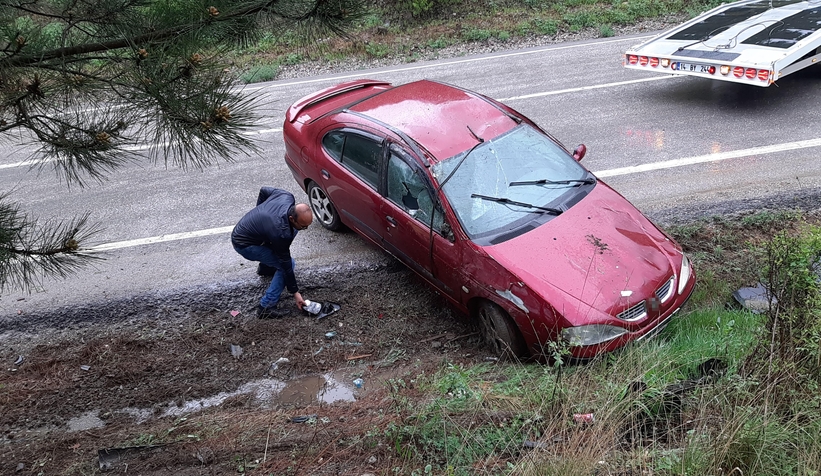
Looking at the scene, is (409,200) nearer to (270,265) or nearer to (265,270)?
(270,265)

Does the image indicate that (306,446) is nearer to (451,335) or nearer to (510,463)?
(510,463)

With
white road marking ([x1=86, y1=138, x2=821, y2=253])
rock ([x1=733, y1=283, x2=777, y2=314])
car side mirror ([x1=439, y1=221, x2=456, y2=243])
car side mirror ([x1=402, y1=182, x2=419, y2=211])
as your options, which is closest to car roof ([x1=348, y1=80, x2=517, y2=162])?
car side mirror ([x1=402, y1=182, x2=419, y2=211])

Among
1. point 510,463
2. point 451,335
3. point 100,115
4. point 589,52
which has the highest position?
point 100,115

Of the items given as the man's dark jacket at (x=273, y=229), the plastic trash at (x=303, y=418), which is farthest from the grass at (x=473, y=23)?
the plastic trash at (x=303, y=418)

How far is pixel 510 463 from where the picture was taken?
124 inches

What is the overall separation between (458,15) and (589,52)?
178 inches

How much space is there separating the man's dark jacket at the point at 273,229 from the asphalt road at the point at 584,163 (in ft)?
2.14

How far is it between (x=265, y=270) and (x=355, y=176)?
1.37 m

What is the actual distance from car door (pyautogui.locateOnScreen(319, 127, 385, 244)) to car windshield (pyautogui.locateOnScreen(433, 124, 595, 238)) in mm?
775

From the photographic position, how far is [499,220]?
4.95m

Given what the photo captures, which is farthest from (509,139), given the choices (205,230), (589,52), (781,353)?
(589,52)

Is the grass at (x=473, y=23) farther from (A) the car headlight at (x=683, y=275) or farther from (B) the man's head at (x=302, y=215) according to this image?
(A) the car headlight at (x=683, y=275)

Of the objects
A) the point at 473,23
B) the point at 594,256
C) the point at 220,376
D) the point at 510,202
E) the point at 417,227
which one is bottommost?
the point at 220,376

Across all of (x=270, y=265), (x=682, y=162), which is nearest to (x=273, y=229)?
(x=270, y=265)
